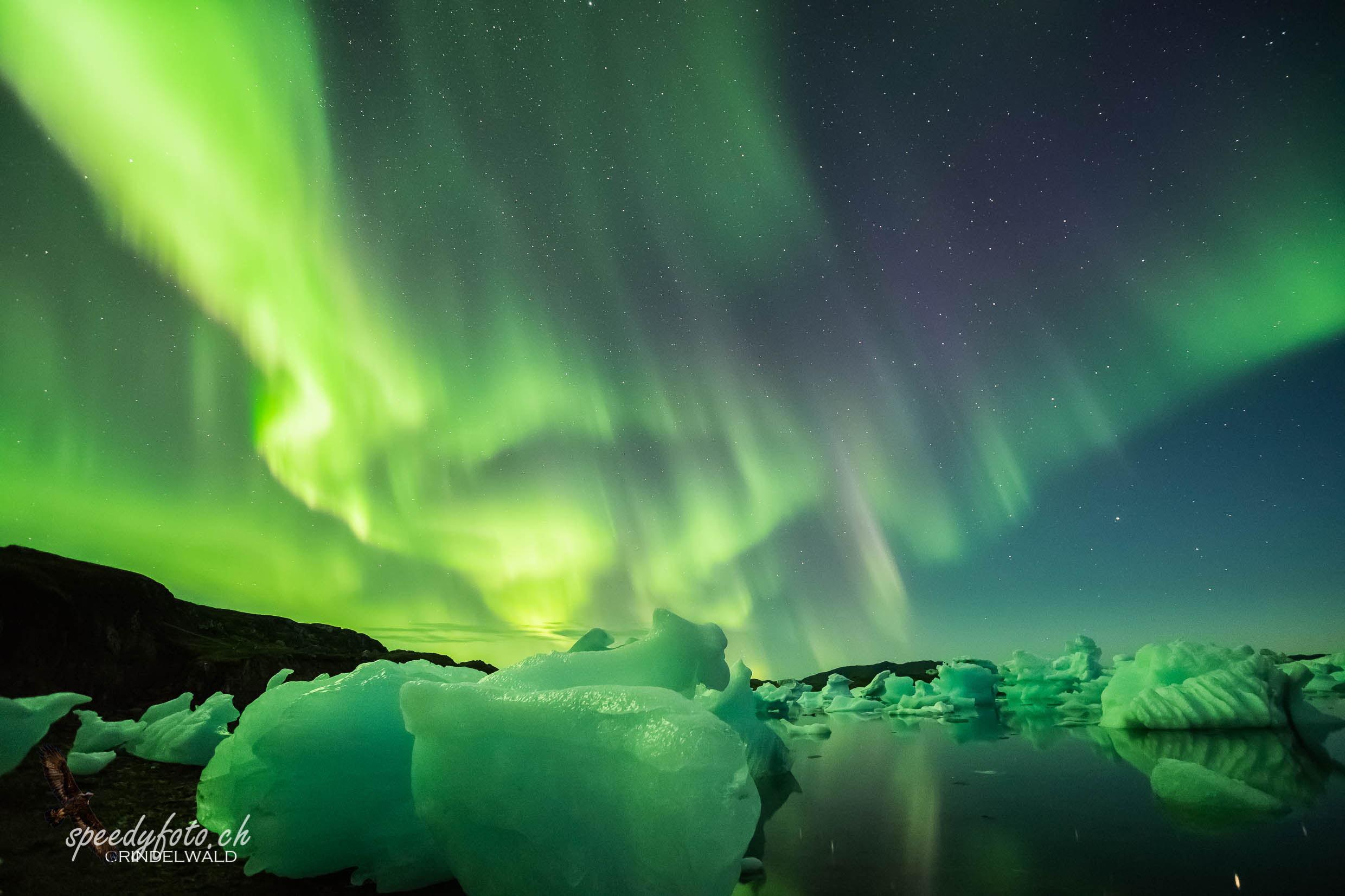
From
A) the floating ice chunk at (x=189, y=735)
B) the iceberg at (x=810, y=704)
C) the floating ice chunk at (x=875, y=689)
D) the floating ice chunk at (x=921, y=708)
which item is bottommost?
the floating ice chunk at (x=189, y=735)

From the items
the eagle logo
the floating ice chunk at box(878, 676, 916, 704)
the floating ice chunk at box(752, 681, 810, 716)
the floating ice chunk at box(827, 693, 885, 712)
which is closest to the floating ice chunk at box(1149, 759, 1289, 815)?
the eagle logo

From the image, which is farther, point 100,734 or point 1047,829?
point 100,734

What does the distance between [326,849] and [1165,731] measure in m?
13.7

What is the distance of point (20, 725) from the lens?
4.20m

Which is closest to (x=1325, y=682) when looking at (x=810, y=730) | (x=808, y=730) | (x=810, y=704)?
(x=810, y=704)

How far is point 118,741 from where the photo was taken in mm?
11156

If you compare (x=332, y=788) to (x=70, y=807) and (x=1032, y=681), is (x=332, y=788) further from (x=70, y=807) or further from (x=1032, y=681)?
(x=1032, y=681)

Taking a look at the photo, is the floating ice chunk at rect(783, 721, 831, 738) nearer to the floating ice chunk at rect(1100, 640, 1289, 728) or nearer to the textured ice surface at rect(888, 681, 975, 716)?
the textured ice surface at rect(888, 681, 975, 716)

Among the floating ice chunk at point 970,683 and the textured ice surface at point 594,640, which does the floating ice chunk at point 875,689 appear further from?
the textured ice surface at point 594,640

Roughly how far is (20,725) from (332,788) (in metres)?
2.33

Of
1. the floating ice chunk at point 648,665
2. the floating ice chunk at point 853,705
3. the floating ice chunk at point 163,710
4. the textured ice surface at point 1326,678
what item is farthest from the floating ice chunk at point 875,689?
the floating ice chunk at point 648,665

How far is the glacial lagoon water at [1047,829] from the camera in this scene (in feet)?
10.6

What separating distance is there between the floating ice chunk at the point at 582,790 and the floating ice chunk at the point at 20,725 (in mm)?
2894

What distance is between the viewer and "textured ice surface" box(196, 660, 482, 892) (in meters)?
3.79
